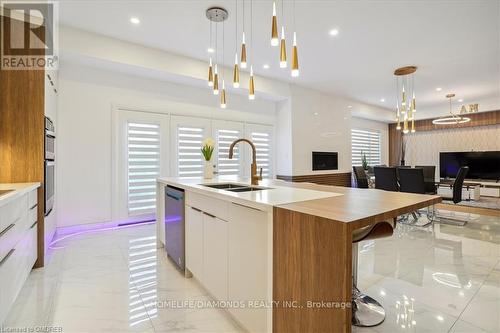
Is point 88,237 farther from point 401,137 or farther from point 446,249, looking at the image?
point 401,137

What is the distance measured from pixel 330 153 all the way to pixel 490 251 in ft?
12.4

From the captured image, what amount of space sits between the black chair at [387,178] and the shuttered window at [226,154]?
8.90 ft

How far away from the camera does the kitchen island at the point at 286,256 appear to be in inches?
38.5

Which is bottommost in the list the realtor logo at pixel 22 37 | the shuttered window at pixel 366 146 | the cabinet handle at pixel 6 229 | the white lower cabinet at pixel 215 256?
the white lower cabinet at pixel 215 256

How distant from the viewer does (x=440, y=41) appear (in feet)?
11.8

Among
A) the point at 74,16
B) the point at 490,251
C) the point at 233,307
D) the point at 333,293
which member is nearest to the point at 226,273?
the point at 233,307

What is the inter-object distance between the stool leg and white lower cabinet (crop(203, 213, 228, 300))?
87cm

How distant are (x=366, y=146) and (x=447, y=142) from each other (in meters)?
A: 2.34

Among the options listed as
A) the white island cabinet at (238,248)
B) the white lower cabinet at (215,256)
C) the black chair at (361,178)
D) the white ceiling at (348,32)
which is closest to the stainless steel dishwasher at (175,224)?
the white island cabinet at (238,248)

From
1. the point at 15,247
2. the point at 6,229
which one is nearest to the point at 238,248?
the point at 6,229

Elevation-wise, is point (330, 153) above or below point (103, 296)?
above

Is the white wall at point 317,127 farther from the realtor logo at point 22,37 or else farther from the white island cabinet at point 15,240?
the white island cabinet at point 15,240

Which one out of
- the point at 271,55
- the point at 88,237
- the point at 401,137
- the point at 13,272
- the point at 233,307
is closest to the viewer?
the point at 233,307

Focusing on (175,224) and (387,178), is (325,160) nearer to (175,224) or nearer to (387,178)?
(387,178)
